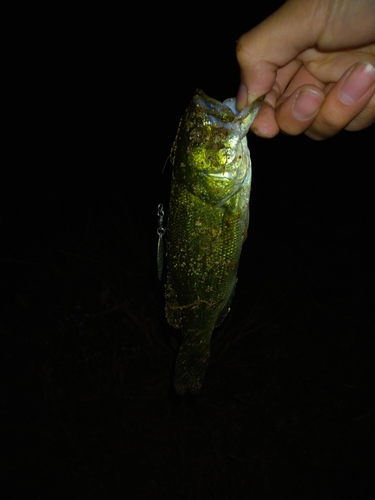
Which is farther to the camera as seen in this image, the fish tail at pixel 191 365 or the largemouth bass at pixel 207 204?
the fish tail at pixel 191 365

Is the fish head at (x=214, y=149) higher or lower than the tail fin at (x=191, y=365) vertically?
higher

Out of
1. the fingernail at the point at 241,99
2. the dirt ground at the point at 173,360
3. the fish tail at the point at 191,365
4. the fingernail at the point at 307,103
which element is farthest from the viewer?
the dirt ground at the point at 173,360

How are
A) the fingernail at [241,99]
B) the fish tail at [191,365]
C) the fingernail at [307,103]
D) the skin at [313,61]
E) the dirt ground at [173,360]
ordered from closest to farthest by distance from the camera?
the skin at [313,61], the fingernail at [241,99], the fingernail at [307,103], the fish tail at [191,365], the dirt ground at [173,360]

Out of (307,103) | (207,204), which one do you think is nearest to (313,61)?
(307,103)

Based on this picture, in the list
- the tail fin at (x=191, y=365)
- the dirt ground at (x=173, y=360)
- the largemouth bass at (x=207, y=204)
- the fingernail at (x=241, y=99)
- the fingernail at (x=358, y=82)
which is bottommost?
the dirt ground at (x=173, y=360)

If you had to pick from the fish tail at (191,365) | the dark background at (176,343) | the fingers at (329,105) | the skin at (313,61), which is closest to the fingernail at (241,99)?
the skin at (313,61)

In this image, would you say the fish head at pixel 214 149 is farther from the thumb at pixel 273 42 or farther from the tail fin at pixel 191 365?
the tail fin at pixel 191 365

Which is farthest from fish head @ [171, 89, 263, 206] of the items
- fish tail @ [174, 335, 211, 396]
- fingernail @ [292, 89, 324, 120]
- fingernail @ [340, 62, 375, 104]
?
fish tail @ [174, 335, 211, 396]
